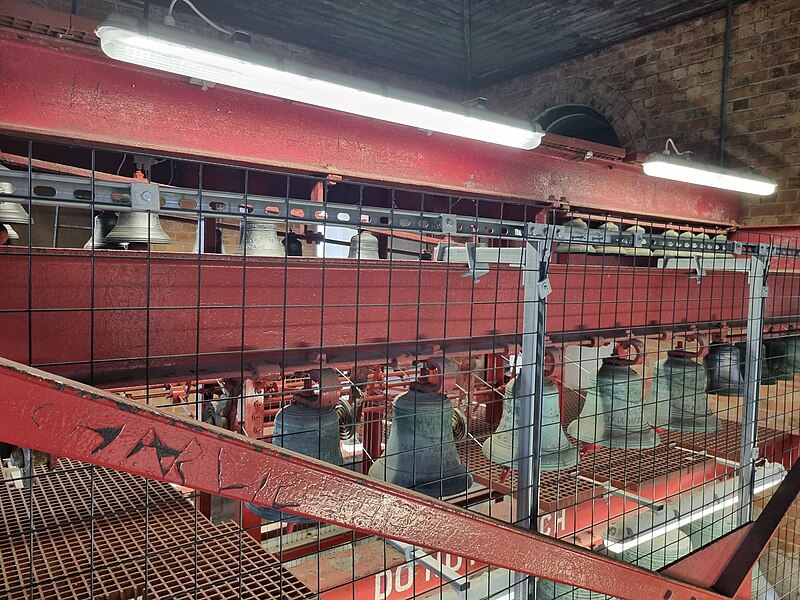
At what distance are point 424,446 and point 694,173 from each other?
351 cm

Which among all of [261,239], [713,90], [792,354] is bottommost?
[792,354]

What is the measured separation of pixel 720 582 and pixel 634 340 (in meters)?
1.24

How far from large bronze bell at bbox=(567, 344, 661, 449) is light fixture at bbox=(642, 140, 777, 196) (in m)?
2.20

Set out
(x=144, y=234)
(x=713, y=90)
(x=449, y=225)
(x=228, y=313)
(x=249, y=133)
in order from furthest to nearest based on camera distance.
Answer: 1. (x=713, y=90)
2. (x=249, y=133)
3. (x=144, y=234)
4. (x=449, y=225)
5. (x=228, y=313)

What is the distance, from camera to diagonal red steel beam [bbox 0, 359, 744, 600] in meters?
0.61

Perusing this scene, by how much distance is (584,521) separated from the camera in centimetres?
375

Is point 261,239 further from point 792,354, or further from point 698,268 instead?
point 792,354

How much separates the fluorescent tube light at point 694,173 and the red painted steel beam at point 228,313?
7.64 feet

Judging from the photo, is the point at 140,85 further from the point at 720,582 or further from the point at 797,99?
the point at 797,99

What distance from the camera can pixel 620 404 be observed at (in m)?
2.16

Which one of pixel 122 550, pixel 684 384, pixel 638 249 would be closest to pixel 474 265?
pixel 122 550

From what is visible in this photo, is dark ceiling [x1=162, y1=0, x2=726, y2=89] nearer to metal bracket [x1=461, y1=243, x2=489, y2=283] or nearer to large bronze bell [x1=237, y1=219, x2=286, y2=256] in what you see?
large bronze bell [x1=237, y1=219, x2=286, y2=256]

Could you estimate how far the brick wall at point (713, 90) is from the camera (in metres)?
5.40

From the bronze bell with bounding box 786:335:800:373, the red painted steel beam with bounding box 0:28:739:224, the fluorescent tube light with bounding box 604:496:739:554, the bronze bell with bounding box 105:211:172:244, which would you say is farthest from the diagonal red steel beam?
the bronze bell with bounding box 786:335:800:373
